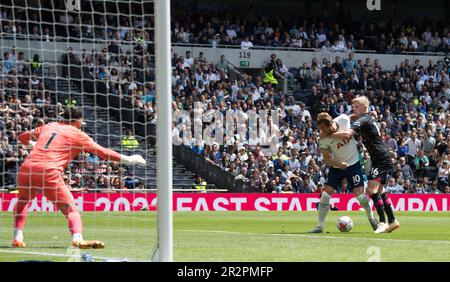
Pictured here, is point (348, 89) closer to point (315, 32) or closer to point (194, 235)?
point (315, 32)

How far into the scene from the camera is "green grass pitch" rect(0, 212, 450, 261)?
11992mm

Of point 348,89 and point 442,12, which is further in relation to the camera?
point 442,12

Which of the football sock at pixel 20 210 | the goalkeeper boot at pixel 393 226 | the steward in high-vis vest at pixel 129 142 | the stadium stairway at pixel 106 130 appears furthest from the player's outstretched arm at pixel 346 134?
the football sock at pixel 20 210

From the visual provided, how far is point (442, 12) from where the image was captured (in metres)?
47.8

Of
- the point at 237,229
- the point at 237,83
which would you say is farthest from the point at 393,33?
the point at 237,229

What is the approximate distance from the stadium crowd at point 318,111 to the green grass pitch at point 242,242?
36.6 feet

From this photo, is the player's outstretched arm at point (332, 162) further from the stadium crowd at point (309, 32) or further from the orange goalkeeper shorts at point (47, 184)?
the stadium crowd at point (309, 32)

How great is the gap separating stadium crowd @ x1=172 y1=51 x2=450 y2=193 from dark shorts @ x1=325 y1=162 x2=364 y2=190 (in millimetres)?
13530

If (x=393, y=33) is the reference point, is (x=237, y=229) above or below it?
below

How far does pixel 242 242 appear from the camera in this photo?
1448 centimetres

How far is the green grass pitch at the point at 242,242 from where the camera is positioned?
1199cm

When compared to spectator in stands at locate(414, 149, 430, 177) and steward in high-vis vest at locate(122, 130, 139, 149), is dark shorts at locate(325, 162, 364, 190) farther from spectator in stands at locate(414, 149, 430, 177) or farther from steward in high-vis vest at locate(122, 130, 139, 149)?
spectator in stands at locate(414, 149, 430, 177)

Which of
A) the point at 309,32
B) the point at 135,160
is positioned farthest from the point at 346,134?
the point at 309,32

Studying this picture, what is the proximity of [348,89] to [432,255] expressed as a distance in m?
27.3
